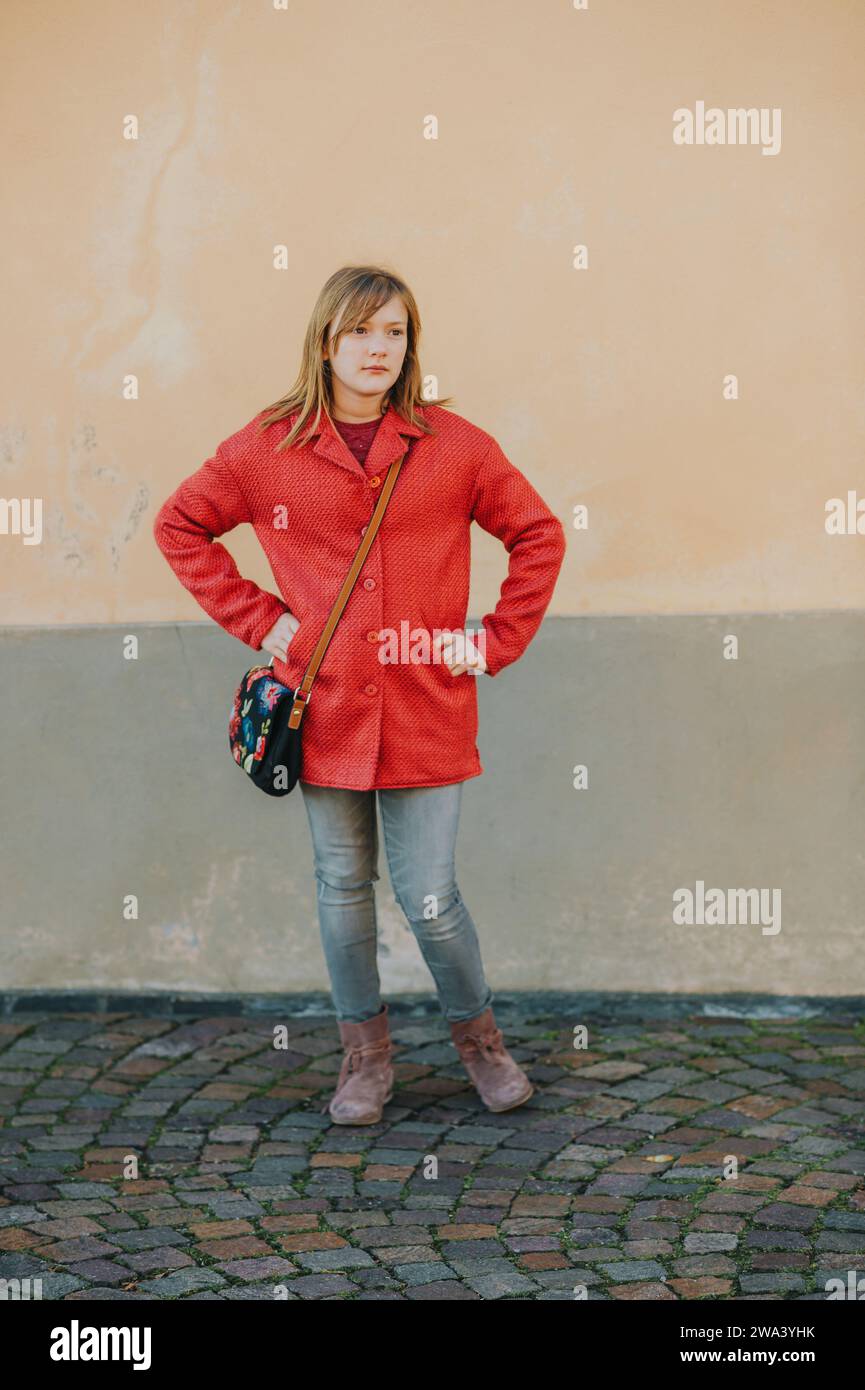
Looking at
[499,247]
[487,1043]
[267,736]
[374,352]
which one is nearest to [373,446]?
[374,352]

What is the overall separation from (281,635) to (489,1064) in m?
1.23

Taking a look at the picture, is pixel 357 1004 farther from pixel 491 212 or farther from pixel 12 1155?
pixel 491 212

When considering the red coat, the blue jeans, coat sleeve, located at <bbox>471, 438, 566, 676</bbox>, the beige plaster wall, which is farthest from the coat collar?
the beige plaster wall

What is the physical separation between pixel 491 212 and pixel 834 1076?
2.60m

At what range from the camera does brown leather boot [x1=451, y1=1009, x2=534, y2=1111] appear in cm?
440

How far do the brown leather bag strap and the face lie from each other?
0.60 ft

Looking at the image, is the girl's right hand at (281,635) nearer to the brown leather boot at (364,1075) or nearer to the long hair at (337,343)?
the long hair at (337,343)

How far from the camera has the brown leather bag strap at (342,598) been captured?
4.04 m

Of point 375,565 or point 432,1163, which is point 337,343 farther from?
point 432,1163

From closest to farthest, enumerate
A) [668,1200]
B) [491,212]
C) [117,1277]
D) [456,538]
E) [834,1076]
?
[117,1277] < [668,1200] < [456,538] < [834,1076] < [491,212]

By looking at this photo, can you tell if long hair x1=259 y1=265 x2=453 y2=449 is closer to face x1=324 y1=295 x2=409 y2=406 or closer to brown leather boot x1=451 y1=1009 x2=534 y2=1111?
face x1=324 y1=295 x2=409 y2=406

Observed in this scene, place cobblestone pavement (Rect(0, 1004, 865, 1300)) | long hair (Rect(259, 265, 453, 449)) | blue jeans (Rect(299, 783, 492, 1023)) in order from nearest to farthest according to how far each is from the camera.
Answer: cobblestone pavement (Rect(0, 1004, 865, 1300)), long hair (Rect(259, 265, 453, 449)), blue jeans (Rect(299, 783, 492, 1023))

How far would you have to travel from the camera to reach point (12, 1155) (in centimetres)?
419

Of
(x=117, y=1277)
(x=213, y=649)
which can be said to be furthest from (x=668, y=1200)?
(x=213, y=649)
